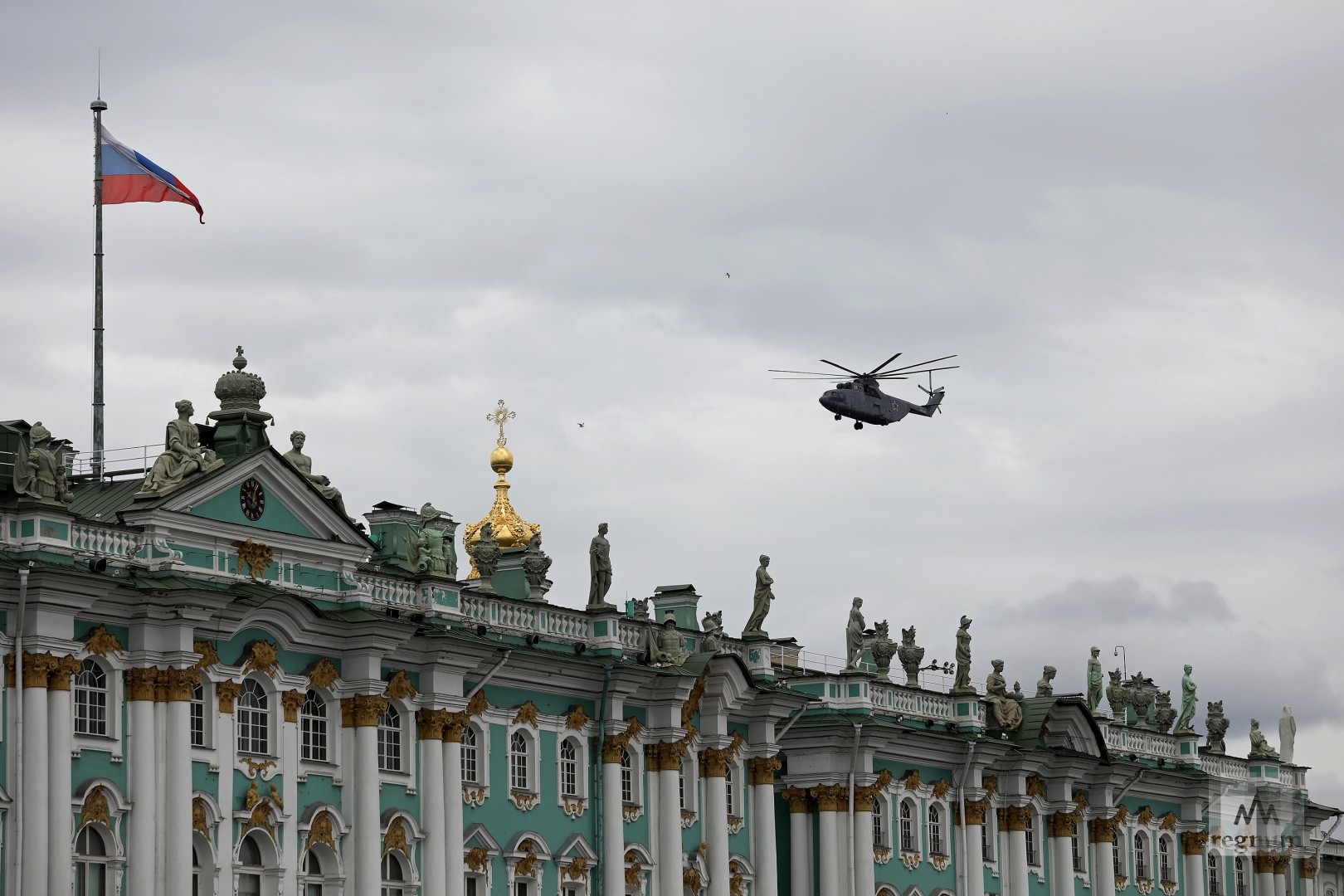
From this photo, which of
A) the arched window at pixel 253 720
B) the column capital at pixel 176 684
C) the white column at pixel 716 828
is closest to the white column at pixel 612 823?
the white column at pixel 716 828

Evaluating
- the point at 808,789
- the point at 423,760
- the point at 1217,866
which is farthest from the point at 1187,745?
the point at 423,760

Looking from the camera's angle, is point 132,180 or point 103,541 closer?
point 103,541

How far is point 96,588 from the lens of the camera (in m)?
53.1

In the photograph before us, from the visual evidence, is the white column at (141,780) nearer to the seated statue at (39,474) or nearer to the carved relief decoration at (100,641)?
the carved relief decoration at (100,641)

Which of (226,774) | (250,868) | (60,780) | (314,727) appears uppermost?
(314,727)

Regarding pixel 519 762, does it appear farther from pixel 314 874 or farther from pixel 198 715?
pixel 198 715

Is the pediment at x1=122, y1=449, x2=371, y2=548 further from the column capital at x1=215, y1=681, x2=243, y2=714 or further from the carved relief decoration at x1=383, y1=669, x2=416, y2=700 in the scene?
the column capital at x1=215, y1=681, x2=243, y2=714

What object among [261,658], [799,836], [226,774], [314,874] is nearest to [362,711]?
[261,658]

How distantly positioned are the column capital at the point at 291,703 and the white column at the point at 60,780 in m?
5.63

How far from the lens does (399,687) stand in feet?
198

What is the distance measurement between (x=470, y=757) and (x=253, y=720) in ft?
23.1

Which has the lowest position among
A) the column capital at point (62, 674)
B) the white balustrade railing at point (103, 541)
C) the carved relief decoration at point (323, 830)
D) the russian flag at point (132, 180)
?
the carved relief decoration at point (323, 830)

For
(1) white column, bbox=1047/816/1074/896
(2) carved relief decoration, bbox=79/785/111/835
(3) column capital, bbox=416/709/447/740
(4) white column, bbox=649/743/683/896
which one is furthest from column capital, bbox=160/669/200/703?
(1) white column, bbox=1047/816/1074/896

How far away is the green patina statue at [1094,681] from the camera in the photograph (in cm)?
8894
